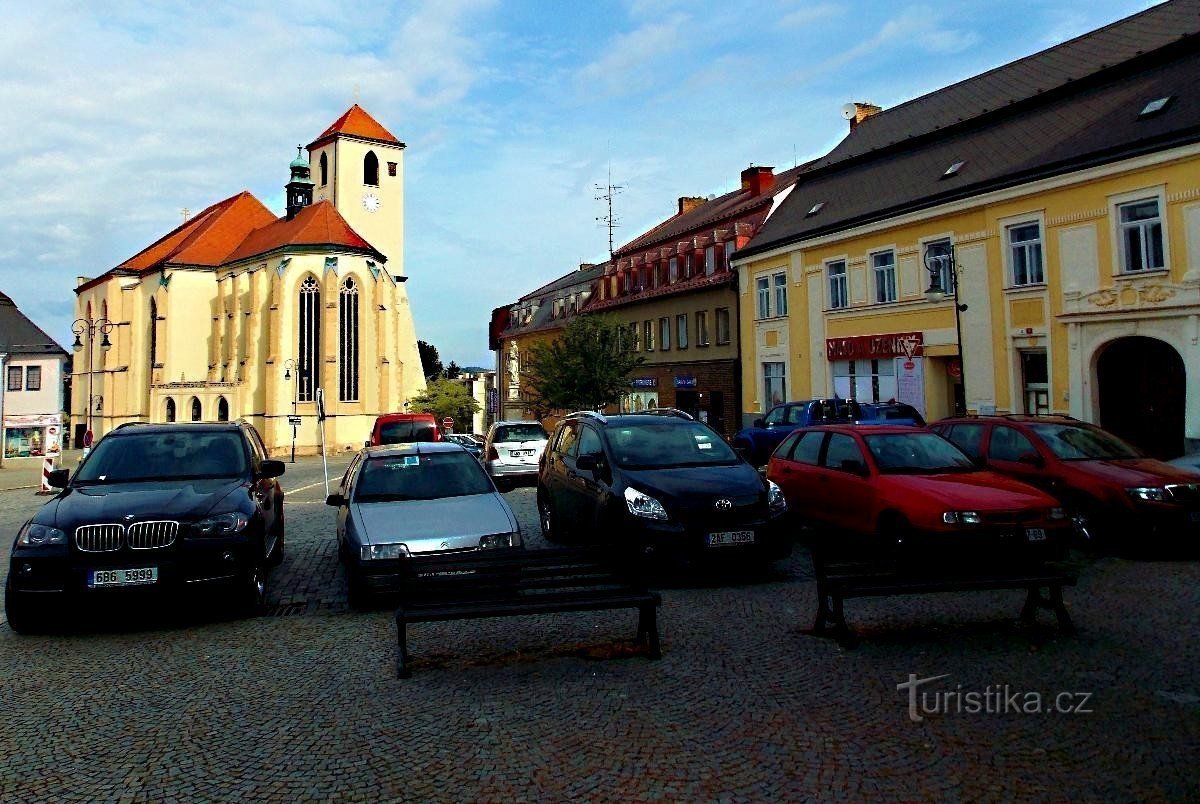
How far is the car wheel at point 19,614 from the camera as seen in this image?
6.42 meters

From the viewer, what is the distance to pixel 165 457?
8.31 meters

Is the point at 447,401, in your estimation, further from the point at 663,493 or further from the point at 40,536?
the point at 40,536

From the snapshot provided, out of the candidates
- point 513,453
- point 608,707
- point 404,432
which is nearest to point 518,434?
point 513,453

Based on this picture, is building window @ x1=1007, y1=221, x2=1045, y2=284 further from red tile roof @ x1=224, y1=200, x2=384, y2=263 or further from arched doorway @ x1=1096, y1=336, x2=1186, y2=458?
red tile roof @ x1=224, y1=200, x2=384, y2=263

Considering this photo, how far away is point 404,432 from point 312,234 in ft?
117

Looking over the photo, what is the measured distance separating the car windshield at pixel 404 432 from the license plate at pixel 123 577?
48.9ft

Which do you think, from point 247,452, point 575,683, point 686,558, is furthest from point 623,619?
point 247,452

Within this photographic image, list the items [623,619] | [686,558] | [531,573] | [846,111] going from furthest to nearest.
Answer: [846,111], [686,558], [623,619], [531,573]

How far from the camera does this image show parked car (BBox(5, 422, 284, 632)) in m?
6.34

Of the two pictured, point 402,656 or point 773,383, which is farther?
point 773,383

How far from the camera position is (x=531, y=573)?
596 cm

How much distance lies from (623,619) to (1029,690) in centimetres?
307

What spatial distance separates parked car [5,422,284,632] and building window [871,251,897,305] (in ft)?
69.4

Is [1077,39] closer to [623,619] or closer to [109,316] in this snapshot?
[623,619]
